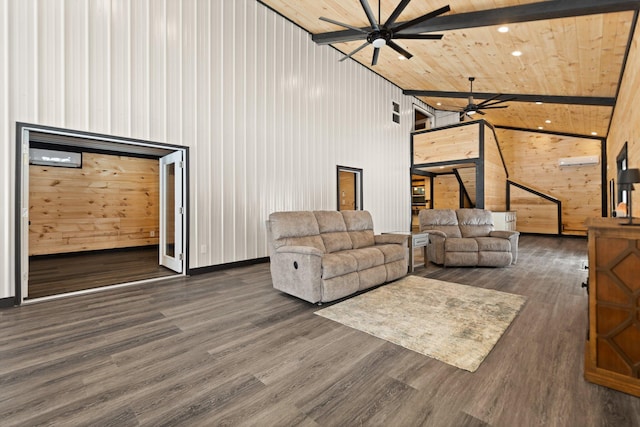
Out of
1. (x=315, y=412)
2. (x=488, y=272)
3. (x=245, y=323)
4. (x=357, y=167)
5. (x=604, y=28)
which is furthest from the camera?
(x=357, y=167)

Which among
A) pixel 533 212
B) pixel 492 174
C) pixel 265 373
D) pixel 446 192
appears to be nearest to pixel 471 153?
pixel 492 174

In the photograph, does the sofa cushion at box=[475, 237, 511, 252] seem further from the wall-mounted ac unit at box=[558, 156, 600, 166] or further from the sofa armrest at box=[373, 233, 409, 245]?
the wall-mounted ac unit at box=[558, 156, 600, 166]

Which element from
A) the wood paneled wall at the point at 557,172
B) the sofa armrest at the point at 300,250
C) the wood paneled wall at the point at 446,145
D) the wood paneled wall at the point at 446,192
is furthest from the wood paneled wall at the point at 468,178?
the sofa armrest at the point at 300,250

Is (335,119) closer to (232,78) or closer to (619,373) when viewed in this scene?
(232,78)

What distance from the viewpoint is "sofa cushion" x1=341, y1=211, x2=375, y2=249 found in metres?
4.37

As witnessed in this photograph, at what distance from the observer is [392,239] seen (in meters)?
4.40

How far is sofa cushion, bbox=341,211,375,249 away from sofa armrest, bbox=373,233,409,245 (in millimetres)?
93

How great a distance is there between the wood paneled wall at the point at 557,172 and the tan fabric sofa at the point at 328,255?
8892 millimetres

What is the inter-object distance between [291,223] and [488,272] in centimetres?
336

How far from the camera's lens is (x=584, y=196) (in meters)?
9.98

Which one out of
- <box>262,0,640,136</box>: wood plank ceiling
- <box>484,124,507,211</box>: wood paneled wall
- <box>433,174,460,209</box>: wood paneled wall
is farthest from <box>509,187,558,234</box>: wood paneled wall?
<box>262,0,640,136</box>: wood plank ceiling

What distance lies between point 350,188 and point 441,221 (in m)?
3.28

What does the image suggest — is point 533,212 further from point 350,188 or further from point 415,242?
point 415,242

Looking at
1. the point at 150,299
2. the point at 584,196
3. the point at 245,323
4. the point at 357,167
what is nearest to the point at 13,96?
the point at 150,299
